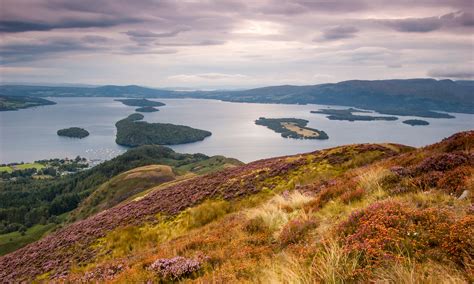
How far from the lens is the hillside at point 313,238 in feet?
20.8

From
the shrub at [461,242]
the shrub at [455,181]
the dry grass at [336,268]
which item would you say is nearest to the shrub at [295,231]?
the dry grass at [336,268]

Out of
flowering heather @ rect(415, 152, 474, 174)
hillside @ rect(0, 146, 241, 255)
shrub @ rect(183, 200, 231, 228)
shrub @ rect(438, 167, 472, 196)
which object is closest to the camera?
shrub @ rect(438, 167, 472, 196)

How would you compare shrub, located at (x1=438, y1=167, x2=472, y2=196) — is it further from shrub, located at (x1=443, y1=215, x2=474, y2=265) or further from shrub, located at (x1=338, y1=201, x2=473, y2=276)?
shrub, located at (x1=443, y1=215, x2=474, y2=265)

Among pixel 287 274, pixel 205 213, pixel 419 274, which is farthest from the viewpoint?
pixel 205 213

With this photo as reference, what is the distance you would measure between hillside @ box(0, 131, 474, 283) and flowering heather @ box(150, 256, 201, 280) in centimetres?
3

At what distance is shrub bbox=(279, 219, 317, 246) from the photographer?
31.4ft

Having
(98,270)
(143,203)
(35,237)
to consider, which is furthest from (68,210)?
(98,270)

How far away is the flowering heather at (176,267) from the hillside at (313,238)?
31 mm

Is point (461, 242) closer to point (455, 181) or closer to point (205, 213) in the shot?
point (455, 181)

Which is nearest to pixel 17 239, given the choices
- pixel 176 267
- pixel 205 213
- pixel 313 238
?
pixel 205 213

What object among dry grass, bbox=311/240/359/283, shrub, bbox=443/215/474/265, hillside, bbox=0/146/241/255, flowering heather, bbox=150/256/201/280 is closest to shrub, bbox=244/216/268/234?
flowering heather, bbox=150/256/201/280

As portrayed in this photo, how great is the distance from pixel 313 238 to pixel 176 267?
13.7 ft

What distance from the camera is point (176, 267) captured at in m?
9.26

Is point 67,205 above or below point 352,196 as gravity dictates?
below
